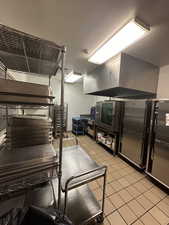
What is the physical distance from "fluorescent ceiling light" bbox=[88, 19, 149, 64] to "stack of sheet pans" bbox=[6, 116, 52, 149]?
136 centimetres

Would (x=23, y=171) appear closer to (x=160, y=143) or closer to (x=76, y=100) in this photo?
(x=160, y=143)

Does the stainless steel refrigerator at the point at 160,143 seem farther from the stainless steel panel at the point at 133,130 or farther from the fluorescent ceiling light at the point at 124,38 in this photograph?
the fluorescent ceiling light at the point at 124,38

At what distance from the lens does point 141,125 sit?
6.47ft

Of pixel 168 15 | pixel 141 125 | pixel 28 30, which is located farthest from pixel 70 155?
pixel 168 15

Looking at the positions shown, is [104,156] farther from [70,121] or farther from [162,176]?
[70,121]

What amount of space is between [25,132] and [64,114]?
591 millimetres

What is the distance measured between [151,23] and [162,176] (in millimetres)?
2073

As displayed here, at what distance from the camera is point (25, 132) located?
93cm

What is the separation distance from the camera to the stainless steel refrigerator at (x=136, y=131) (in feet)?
6.32

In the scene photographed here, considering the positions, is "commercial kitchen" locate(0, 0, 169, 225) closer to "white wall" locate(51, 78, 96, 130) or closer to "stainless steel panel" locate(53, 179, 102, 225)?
"stainless steel panel" locate(53, 179, 102, 225)

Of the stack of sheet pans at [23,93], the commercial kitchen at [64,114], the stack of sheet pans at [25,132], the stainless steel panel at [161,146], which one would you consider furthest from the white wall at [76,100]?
the stack of sheet pans at [23,93]

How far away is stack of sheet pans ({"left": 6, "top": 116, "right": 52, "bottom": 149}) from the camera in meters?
0.90

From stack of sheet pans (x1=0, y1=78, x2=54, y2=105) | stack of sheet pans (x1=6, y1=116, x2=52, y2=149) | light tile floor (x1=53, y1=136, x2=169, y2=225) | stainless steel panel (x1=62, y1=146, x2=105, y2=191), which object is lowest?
light tile floor (x1=53, y1=136, x2=169, y2=225)

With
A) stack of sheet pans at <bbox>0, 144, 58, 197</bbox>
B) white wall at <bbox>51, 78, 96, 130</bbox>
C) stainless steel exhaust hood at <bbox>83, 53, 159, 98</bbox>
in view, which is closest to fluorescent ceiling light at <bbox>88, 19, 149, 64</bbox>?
stainless steel exhaust hood at <bbox>83, 53, 159, 98</bbox>
